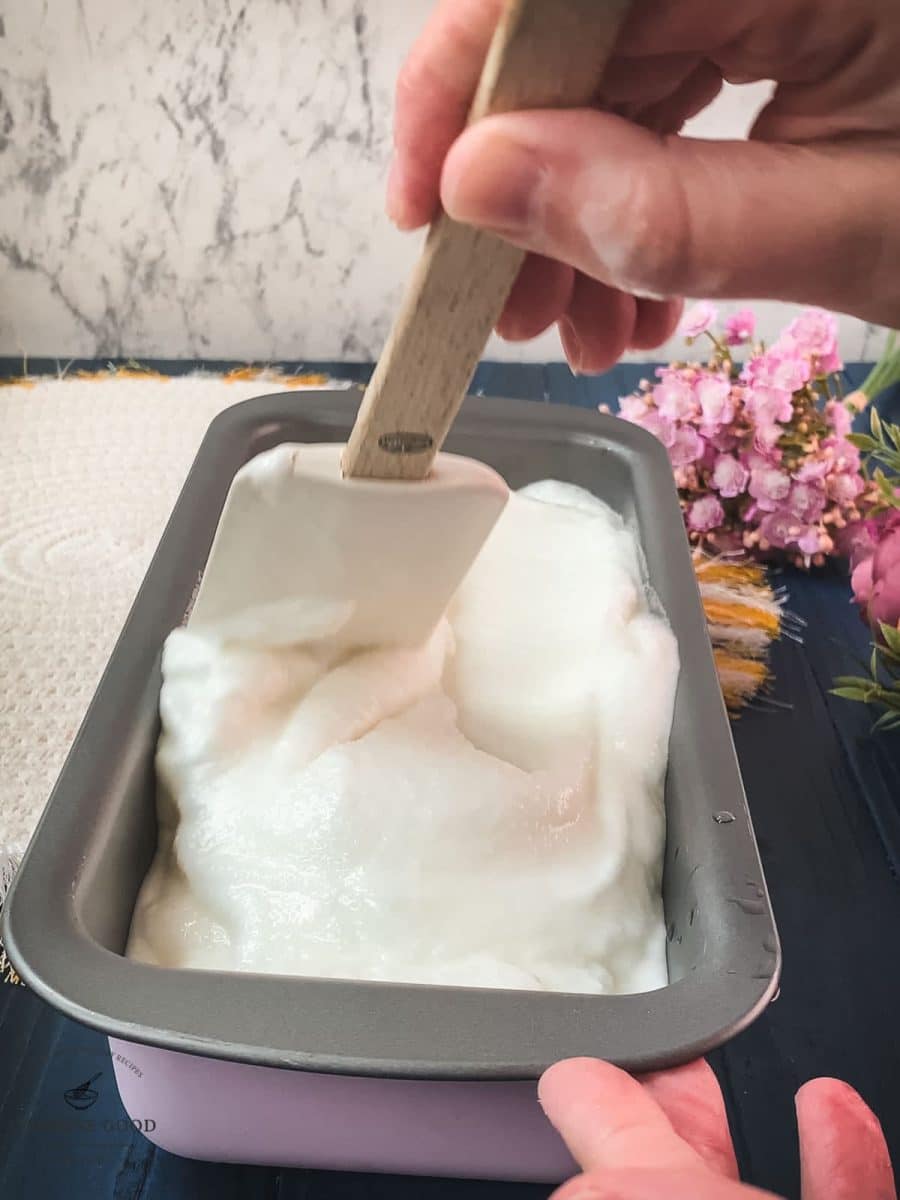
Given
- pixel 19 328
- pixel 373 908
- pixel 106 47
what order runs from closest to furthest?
pixel 373 908, pixel 106 47, pixel 19 328

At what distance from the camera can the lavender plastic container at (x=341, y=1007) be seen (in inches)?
16.5

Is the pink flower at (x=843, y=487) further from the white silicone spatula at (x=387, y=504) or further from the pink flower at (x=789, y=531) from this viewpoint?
the white silicone spatula at (x=387, y=504)

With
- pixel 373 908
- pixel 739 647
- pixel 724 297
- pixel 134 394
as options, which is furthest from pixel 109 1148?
pixel 134 394

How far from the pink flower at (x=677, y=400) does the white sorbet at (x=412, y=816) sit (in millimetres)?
316

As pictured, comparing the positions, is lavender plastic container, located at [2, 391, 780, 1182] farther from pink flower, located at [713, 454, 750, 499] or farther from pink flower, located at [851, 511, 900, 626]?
pink flower, located at [713, 454, 750, 499]

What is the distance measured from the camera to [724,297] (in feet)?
1.30

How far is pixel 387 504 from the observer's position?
23.2 inches

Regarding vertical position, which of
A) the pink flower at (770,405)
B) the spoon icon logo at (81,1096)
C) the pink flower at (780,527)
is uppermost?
the pink flower at (770,405)

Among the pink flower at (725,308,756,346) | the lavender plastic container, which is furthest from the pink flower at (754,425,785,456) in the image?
the lavender plastic container

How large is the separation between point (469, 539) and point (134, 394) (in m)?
0.71

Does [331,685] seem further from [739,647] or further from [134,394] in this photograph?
[134,394]

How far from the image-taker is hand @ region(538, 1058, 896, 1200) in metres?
0.36

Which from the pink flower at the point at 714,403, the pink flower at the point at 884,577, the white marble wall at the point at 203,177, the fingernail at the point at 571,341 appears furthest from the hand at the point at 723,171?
the white marble wall at the point at 203,177

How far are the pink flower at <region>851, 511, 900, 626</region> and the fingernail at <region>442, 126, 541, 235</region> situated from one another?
1.69 feet
